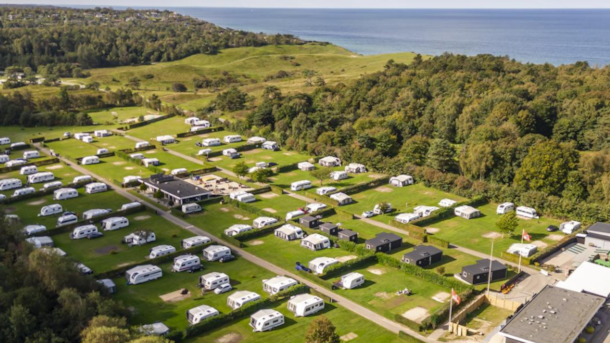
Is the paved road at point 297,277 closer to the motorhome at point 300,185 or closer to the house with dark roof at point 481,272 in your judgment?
the house with dark roof at point 481,272

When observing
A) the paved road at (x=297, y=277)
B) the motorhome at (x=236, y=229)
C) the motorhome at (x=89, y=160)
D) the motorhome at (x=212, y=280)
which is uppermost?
the motorhome at (x=89, y=160)

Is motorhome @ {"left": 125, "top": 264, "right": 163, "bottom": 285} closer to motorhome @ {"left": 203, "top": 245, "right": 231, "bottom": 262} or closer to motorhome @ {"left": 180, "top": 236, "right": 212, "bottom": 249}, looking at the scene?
motorhome @ {"left": 203, "top": 245, "right": 231, "bottom": 262}

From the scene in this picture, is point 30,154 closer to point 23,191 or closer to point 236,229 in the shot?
point 23,191

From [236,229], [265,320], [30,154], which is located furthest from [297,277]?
[30,154]

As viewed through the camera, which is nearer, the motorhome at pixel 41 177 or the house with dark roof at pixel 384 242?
the house with dark roof at pixel 384 242

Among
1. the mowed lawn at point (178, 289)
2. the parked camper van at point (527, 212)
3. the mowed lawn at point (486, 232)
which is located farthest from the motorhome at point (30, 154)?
the parked camper van at point (527, 212)

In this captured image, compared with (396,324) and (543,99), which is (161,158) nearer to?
(396,324)
